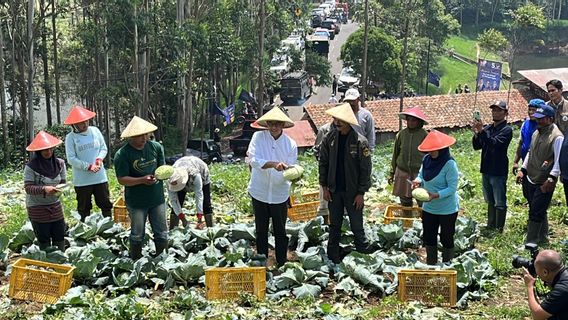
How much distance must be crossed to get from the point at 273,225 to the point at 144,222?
1.34 meters

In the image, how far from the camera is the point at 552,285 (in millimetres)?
4754

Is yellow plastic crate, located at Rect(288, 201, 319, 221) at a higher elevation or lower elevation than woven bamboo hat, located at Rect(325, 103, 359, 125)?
lower

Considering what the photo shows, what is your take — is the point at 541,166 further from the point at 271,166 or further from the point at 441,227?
the point at 271,166

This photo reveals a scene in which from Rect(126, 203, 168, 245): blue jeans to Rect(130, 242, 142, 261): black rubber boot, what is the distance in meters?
0.04

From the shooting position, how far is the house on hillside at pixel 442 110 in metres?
31.1

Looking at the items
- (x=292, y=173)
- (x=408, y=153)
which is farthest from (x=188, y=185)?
(x=408, y=153)

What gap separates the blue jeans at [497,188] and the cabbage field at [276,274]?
1.35ft

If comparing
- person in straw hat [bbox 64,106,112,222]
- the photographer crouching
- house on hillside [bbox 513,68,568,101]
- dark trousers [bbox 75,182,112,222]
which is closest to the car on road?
house on hillside [bbox 513,68,568,101]

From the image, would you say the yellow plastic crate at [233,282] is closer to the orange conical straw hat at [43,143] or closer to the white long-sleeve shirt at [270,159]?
the white long-sleeve shirt at [270,159]

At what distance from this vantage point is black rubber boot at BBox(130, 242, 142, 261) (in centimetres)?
717

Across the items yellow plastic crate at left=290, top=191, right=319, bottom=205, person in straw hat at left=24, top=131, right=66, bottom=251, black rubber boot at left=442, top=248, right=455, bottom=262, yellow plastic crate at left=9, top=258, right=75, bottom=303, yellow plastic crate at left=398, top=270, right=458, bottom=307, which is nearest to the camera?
yellow plastic crate at left=398, top=270, right=458, bottom=307

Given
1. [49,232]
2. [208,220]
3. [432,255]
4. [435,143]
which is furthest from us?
[208,220]

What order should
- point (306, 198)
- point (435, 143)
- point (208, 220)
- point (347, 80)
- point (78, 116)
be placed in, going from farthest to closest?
point (347, 80), point (306, 198), point (208, 220), point (78, 116), point (435, 143)

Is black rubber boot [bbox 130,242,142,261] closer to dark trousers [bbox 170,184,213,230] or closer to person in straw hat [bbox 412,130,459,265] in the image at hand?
dark trousers [bbox 170,184,213,230]
